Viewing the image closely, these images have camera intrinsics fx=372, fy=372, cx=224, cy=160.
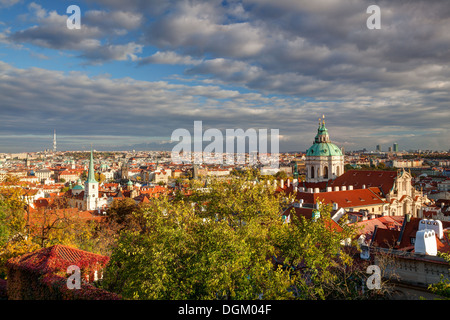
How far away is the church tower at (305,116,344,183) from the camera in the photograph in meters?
73.9

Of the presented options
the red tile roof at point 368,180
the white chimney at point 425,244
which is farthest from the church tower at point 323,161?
the white chimney at point 425,244

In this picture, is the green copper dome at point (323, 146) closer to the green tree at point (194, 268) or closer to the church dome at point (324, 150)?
the church dome at point (324, 150)

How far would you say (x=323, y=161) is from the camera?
74.1 m

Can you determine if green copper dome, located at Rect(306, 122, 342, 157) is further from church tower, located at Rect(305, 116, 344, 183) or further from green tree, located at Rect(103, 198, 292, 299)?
green tree, located at Rect(103, 198, 292, 299)

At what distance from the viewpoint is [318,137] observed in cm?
7700

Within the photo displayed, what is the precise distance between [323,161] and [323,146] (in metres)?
3.22

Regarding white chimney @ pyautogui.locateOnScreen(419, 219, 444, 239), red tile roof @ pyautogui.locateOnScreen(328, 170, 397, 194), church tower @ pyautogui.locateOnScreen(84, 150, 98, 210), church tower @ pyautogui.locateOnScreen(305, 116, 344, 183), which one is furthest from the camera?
church tower @ pyautogui.locateOnScreen(305, 116, 344, 183)

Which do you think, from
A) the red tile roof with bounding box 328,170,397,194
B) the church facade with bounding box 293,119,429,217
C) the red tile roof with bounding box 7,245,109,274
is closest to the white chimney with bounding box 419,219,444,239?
the red tile roof with bounding box 7,245,109,274

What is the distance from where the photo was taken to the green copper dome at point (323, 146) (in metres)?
74.4

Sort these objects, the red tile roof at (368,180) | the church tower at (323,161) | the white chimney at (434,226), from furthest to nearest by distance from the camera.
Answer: the church tower at (323,161), the red tile roof at (368,180), the white chimney at (434,226)

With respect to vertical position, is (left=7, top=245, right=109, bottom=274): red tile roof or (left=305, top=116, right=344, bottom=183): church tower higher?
(left=305, top=116, right=344, bottom=183): church tower
